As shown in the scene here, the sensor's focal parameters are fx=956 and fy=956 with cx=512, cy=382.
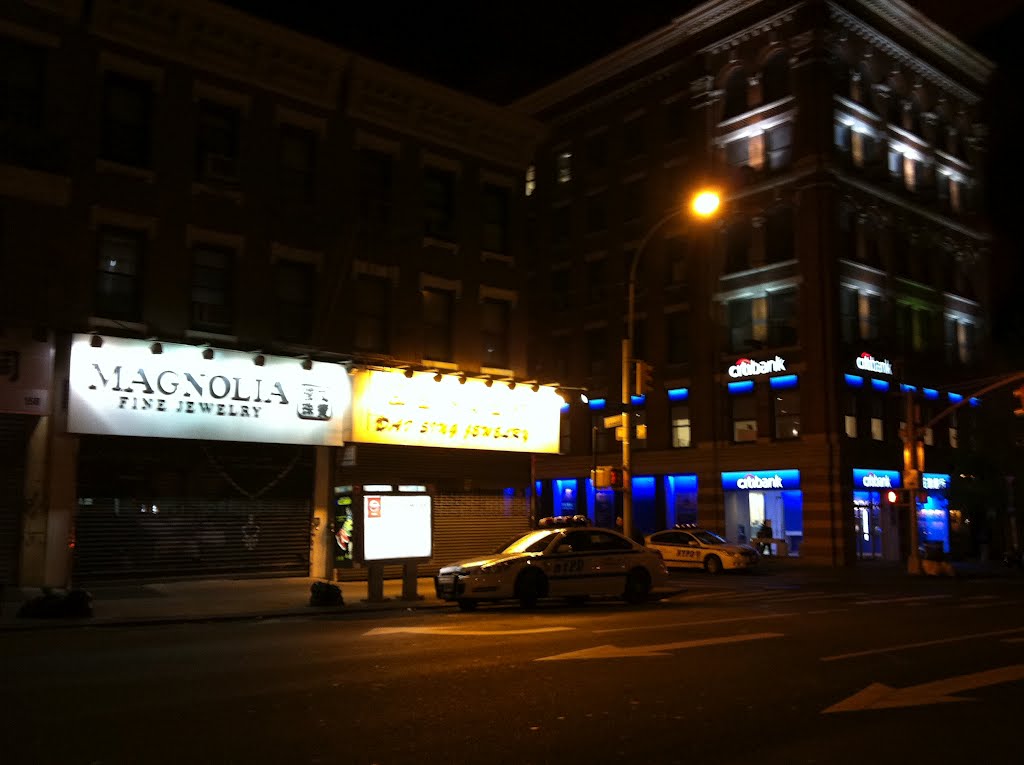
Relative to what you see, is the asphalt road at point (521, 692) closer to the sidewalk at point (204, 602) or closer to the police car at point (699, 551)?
the sidewalk at point (204, 602)

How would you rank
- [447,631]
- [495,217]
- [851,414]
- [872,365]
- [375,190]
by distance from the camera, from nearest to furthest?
1. [447,631]
2. [375,190]
3. [495,217]
4. [851,414]
5. [872,365]

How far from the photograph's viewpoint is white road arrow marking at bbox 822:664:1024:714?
826 centimetres

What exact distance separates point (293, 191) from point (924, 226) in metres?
31.3

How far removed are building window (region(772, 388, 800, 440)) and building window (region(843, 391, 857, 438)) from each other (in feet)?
6.26

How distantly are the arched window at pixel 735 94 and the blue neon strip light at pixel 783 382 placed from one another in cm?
1185

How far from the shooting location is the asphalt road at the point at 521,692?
676 centimetres

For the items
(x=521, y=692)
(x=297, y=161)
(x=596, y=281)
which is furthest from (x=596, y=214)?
(x=521, y=692)

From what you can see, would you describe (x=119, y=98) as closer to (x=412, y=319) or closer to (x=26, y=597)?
(x=412, y=319)

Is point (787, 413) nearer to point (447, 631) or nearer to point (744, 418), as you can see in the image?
point (744, 418)

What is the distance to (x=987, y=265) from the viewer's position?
47.8m

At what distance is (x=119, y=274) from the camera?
21.8m

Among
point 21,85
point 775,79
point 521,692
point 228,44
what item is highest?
point 775,79

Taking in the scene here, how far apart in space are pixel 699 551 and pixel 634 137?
23.2 m

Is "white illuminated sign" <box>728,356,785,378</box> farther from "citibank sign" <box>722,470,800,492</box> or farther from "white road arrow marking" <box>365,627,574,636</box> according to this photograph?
"white road arrow marking" <box>365,627,574,636</box>
